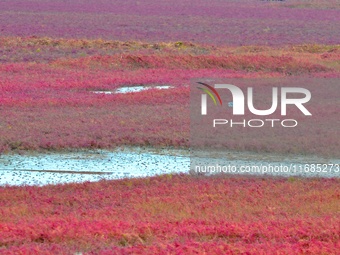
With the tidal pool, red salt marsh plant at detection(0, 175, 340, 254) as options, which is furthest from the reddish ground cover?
red salt marsh plant at detection(0, 175, 340, 254)

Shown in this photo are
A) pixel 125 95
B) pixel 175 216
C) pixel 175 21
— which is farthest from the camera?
pixel 175 21

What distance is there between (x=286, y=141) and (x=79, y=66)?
12194 millimetres

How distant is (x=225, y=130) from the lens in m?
15.5

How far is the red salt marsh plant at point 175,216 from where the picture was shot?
7.43m

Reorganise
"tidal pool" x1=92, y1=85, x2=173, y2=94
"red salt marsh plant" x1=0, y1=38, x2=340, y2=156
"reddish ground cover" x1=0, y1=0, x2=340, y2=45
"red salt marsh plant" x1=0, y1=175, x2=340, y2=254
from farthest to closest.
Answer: "reddish ground cover" x1=0, y1=0, x2=340, y2=45
"tidal pool" x1=92, y1=85, x2=173, y2=94
"red salt marsh plant" x1=0, y1=38, x2=340, y2=156
"red salt marsh plant" x1=0, y1=175, x2=340, y2=254

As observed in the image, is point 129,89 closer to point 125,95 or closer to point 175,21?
point 125,95

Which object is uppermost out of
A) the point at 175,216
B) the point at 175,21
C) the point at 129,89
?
the point at 175,216

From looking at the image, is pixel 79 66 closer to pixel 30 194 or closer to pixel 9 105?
pixel 9 105

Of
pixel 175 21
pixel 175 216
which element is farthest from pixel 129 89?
pixel 175 21

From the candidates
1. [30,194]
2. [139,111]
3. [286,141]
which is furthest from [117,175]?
[139,111]

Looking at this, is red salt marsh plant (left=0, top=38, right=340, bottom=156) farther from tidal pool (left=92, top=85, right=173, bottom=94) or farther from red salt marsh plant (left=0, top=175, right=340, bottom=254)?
red salt marsh plant (left=0, top=175, right=340, bottom=254)

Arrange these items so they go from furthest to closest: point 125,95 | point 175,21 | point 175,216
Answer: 1. point 175,21
2. point 125,95
3. point 175,216

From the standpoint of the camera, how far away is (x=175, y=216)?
9.00 meters

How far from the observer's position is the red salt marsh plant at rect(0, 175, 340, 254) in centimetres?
743
